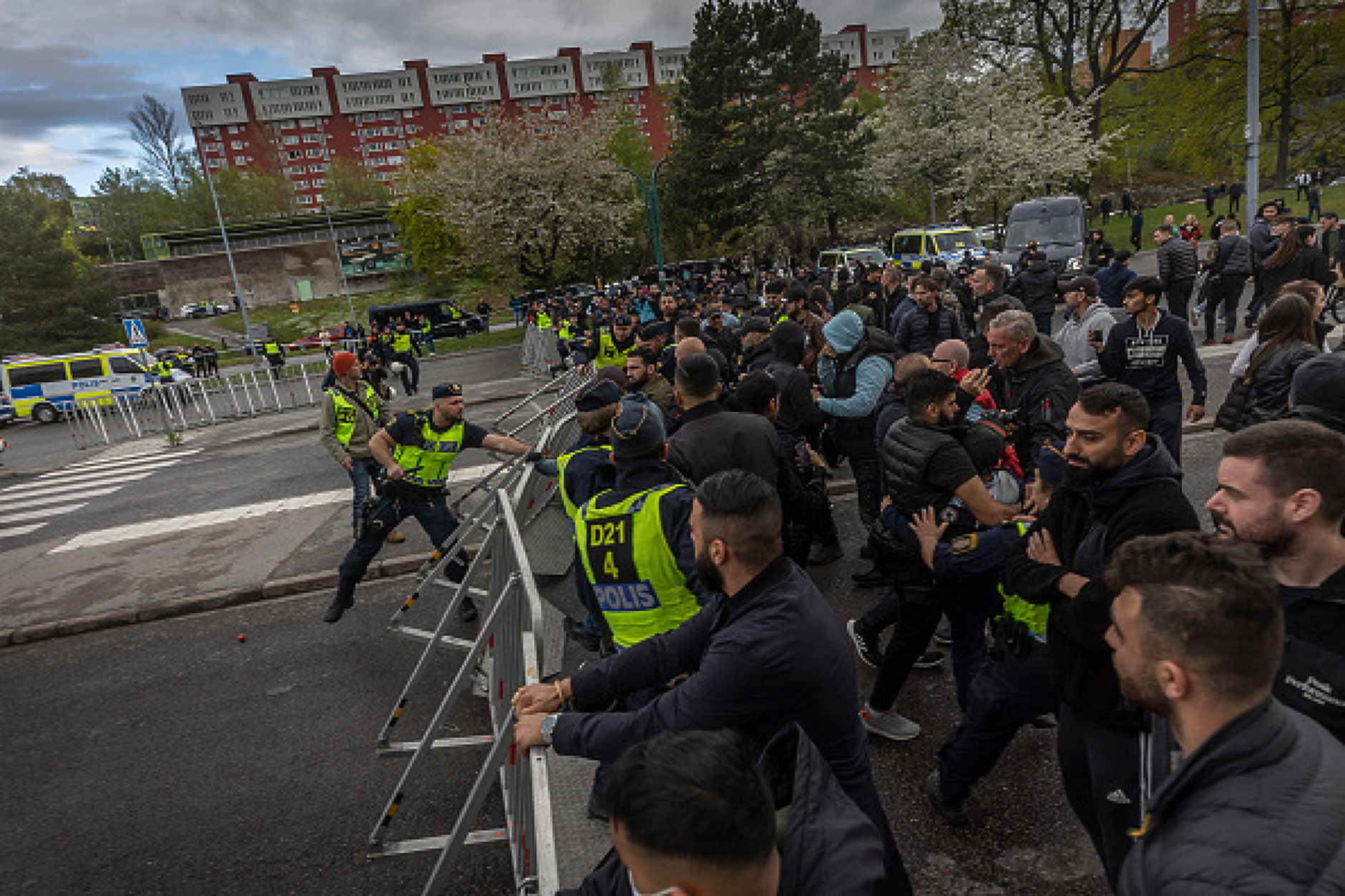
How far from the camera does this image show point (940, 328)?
748 cm

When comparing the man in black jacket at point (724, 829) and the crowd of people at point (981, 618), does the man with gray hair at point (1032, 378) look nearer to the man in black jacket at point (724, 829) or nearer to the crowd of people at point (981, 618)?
the crowd of people at point (981, 618)

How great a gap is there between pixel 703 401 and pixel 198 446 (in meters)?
15.2

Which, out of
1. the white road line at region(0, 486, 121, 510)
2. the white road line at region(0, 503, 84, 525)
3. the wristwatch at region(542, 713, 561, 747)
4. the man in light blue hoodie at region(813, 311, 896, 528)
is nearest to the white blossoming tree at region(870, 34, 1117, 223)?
the man in light blue hoodie at region(813, 311, 896, 528)

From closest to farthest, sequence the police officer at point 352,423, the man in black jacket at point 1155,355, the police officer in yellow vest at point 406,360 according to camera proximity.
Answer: the man in black jacket at point 1155,355
the police officer at point 352,423
the police officer in yellow vest at point 406,360

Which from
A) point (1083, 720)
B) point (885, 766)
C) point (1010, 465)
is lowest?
point (885, 766)

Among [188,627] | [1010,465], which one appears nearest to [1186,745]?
[1010,465]

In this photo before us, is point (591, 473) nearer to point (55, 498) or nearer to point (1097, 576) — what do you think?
point (1097, 576)

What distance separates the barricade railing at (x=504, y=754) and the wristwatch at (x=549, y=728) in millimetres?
152

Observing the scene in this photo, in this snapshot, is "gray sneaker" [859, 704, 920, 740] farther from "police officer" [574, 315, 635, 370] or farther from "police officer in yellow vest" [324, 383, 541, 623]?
"police officer" [574, 315, 635, 370]

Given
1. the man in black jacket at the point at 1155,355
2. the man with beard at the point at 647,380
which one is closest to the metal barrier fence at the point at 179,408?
the man with beard at the point at 647,380

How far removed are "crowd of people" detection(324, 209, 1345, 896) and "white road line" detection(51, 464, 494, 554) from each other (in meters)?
5.61

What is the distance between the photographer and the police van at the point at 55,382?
24.3 meters

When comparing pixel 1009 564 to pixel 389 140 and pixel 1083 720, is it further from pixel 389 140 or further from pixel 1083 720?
pixel 389 140

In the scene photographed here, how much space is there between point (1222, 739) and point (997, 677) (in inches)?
63.1
